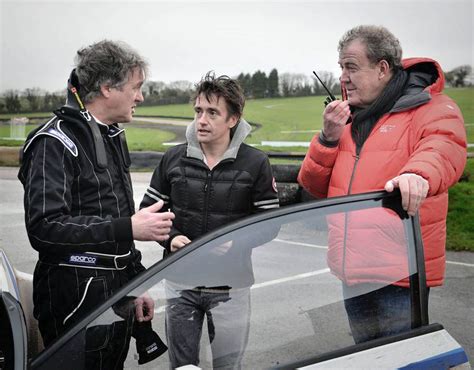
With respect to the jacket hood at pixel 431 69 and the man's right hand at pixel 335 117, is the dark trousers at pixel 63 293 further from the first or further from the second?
the jacket hood at pixel 431 69

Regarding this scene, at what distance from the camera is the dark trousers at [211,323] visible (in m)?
1.44

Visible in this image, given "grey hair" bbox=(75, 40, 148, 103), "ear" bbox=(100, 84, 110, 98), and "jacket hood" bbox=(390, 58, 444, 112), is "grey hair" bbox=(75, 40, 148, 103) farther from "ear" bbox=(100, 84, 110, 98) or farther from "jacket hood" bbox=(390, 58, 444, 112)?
"jacket hood" bbox=(390, 58, 444, 112)

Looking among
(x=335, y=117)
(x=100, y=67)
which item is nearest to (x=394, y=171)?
(x=335, y=117)

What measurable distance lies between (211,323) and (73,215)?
742 millimetres

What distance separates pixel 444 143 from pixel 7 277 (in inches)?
60.3

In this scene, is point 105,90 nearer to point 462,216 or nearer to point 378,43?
point 378,43

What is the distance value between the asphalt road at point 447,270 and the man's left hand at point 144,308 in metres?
1.08

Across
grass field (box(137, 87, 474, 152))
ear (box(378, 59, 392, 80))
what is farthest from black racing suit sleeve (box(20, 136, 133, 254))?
grass field (box(137, 87, 474, 152))

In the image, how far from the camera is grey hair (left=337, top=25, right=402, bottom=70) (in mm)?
2195

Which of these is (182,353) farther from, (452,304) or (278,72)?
(278,72)

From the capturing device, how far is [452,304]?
15.9ft

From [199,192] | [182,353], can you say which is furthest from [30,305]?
[182,353]

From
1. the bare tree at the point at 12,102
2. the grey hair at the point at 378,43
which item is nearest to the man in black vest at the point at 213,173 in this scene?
the grey hair at the point at 378,43

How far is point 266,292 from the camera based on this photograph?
1.52m
